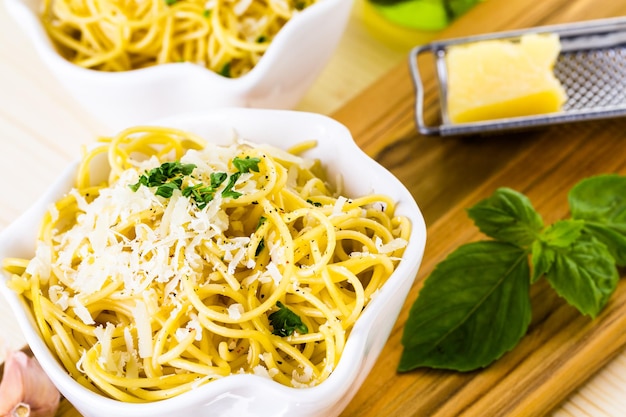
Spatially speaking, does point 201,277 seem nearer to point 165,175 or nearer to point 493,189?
point 165,175

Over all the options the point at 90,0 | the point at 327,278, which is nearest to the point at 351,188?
the point at 327,278

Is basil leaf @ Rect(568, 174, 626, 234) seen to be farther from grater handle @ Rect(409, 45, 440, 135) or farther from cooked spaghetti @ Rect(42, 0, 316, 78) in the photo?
cooked spaghetti @ Rect(42, 0, 316, 78)

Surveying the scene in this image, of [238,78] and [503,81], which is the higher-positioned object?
[238,78]

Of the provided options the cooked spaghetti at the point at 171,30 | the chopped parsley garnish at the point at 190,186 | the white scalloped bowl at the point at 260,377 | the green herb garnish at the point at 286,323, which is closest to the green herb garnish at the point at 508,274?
the white scalloped bowl at the point at 260,377

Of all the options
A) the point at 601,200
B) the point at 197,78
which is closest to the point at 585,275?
the point at 601,200

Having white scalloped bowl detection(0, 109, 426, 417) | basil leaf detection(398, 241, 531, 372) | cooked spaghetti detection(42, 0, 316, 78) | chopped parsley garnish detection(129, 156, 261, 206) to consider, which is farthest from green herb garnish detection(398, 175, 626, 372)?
cooked spaghetti detection(42, 0, 316, 78)

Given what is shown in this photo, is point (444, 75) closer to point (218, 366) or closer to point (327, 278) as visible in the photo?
point (327, 278)

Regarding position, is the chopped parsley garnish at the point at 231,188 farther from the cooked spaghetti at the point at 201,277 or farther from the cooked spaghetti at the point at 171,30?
the cooked spaghetti at the point at 171,30
